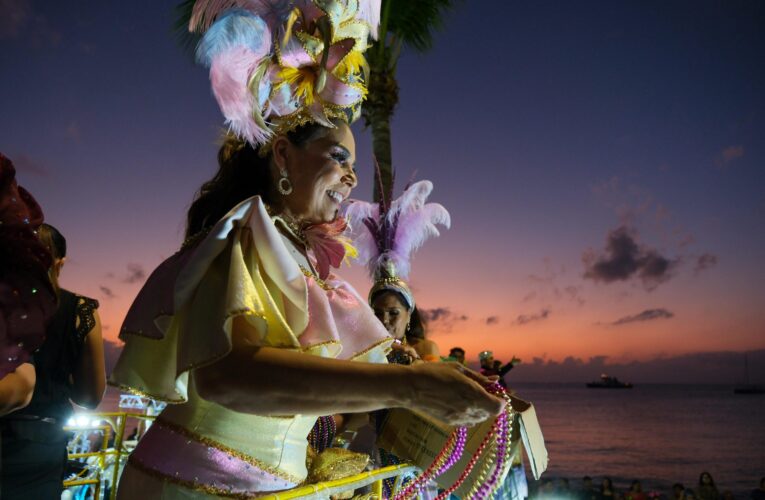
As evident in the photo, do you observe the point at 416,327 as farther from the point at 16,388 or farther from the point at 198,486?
the point at 16,388

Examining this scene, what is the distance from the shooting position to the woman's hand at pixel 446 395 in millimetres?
1104

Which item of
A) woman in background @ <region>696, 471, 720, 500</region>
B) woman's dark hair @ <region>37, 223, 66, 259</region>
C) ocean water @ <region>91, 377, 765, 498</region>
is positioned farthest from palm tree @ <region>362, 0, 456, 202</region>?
ocean water @ <region>91, 377, 765, 498</region>

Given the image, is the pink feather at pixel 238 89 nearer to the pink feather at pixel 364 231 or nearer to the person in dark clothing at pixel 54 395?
the person in dark clothing at pixel 54 395

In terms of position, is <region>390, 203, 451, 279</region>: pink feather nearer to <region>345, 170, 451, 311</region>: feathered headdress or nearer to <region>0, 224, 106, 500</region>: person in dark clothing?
<region>345, 170, 451, 311</region>: feathered headdress

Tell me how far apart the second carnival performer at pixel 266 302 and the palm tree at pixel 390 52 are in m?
7.79

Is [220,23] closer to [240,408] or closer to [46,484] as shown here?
[240,408]

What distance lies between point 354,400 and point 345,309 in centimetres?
50


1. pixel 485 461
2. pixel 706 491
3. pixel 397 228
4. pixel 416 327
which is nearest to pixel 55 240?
pixel 485 461

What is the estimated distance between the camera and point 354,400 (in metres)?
1.08

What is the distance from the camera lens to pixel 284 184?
1.67 meters

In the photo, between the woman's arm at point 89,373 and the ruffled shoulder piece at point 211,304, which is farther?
the woman's arm at point 89,373

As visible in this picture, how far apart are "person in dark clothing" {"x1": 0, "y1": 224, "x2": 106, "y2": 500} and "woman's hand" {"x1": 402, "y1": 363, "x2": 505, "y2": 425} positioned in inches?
59.4

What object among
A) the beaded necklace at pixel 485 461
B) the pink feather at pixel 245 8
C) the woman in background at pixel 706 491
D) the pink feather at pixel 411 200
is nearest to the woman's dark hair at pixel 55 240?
the pink feather at pixel 245 8

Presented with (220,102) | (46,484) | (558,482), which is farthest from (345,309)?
(558,482)
